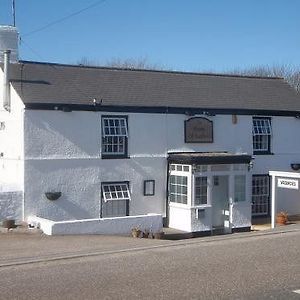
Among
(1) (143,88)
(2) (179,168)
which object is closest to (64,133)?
(1) (143,88)

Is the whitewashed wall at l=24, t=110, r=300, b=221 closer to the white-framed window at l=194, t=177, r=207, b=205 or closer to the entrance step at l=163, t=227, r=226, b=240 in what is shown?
the entrance step at l=163, t=227, r=226, b=240

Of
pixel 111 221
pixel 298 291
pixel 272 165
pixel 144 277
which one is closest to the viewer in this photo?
pixel 298 291

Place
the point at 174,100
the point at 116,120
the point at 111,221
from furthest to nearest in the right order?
the point at 174,100, the point at 116,120, the point at 111,221

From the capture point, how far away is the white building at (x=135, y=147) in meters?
18.5

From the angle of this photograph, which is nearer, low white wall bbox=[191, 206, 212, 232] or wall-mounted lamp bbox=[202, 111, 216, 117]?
low white wall bbox=[191, 206, 212, 232]

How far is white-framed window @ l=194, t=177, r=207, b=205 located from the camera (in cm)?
2014

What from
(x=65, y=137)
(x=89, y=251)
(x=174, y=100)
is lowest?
(x=89, y=251)

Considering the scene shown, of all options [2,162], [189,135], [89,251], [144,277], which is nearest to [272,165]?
[189,135]

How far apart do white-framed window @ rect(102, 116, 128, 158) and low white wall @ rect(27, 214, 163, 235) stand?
2917 mm

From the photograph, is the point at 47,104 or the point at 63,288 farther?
the point at 47,104

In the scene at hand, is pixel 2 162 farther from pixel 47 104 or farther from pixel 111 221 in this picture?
pixel 111 221

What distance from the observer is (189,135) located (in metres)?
21.4

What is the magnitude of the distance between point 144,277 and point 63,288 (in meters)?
1.46

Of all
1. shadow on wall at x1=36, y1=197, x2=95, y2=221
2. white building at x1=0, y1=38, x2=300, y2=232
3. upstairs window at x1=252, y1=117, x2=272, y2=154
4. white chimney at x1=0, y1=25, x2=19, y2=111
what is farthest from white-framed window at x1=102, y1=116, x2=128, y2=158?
upstairs window at x1=252, y1=117, x2=272, y2=154
